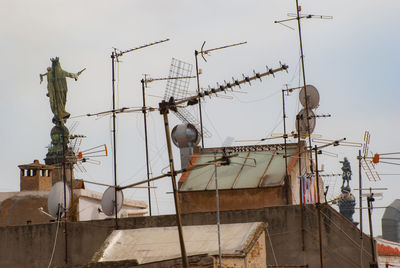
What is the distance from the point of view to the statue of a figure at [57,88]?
158ft

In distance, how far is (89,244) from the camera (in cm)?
2741

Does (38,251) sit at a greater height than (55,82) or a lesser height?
lesser

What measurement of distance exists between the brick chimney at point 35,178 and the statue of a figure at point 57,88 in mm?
10082

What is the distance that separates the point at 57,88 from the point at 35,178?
38.3 ft

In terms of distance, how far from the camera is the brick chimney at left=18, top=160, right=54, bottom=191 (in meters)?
37.6

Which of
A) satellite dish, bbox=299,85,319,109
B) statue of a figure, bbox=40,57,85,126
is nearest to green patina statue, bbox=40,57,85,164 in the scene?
statue of a figure, bbox=40,57,85,126

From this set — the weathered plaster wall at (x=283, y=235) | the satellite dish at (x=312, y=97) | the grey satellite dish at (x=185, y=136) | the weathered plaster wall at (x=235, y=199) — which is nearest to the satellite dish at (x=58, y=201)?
the weathered plaster wall at (x=283, y=235)

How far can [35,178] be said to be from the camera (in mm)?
37688

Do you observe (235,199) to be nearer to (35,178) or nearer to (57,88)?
(35,178)

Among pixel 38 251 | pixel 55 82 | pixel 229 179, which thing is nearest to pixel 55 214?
pixel 38 251

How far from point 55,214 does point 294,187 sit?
9.14m

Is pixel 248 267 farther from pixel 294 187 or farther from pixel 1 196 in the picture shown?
pixel 1 196

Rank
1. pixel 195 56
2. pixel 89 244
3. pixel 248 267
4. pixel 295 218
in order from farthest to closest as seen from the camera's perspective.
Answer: pixel 195 56
pixel 89 244
pixel 295 218
pixel 248 267

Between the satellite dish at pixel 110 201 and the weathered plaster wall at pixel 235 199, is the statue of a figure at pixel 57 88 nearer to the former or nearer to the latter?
the weathered plaster wall at pixel 235 199
